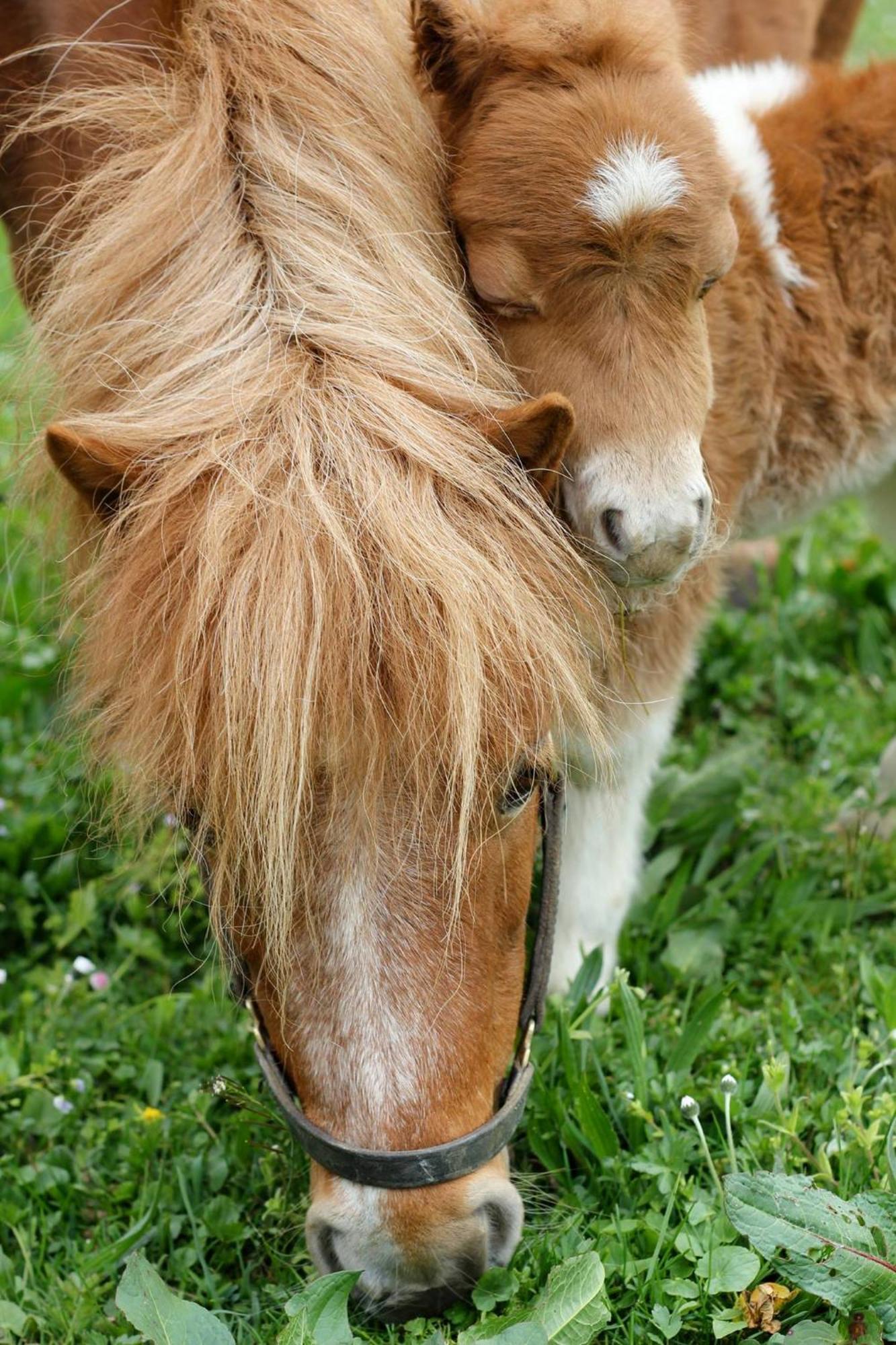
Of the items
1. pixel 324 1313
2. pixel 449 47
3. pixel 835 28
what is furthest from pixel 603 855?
pixel 835 28

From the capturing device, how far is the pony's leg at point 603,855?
241 centimetres

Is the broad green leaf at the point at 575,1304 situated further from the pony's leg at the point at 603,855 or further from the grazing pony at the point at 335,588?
the pony's leg at the point at 603,855

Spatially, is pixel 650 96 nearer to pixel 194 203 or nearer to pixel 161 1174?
pixel 194 203

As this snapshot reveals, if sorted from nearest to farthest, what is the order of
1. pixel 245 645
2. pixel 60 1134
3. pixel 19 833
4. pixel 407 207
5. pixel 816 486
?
pixel 245 645, pixel 407 207, pixel 60 1134, pixel 816 486, pixel 19 833

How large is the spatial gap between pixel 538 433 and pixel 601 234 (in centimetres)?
28

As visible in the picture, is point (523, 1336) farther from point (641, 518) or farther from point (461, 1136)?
point (641, 518)

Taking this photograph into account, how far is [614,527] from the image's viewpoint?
5.36 feet

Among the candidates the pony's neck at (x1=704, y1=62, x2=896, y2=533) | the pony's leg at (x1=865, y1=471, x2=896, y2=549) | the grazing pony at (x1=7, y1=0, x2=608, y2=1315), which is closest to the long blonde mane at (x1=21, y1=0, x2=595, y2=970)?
the grazing pony at (x1=7, y1=0, x2=608, y2=1315)

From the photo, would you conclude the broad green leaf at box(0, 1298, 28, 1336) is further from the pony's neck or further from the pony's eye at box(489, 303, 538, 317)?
the pony's neck

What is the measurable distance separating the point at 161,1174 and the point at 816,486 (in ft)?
6.16

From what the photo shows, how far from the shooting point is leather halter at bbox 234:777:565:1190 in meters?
1.53

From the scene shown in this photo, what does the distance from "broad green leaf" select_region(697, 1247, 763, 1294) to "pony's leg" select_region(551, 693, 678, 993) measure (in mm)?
662

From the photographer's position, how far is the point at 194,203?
68.0 inches

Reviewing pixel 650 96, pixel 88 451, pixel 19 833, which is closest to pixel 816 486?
pixel 650 96
